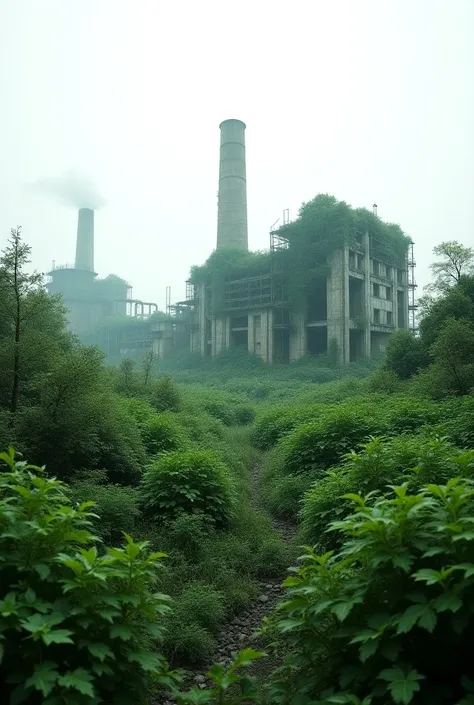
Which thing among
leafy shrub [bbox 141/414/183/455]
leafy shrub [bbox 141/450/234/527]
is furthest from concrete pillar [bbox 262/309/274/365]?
leafy shrub [bbox 141/450/234/527]

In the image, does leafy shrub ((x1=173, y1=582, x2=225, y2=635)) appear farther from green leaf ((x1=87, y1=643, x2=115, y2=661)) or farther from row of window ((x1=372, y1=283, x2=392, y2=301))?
row of window ((x1=372, y1=283, x2=392, y2=301))

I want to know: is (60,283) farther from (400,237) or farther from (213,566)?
(213,566)

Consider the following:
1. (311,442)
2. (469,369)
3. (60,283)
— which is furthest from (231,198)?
(311,442)

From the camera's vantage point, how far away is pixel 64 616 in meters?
2.31

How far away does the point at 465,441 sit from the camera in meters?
7.55

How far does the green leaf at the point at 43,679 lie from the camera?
2006mm

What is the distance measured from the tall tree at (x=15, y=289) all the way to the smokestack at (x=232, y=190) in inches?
1305

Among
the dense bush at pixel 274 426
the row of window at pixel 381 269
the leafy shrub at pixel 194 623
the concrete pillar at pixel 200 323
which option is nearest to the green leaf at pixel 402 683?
the leafy shrub at pixel 194 623

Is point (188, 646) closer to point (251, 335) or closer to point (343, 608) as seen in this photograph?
point (343, 608)

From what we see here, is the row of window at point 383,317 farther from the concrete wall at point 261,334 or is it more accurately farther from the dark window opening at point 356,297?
the concrete wall at point 261,334

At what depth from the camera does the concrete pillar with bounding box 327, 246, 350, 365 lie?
31.2m

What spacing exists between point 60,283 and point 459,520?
58918mm

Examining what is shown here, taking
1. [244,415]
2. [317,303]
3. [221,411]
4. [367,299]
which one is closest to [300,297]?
[317,303]

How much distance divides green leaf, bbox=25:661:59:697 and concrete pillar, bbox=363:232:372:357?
3121 centimetres
